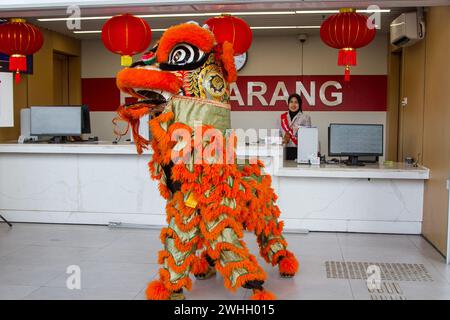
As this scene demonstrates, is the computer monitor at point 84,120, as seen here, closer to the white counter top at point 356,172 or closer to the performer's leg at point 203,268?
the white counter top at point 356,172

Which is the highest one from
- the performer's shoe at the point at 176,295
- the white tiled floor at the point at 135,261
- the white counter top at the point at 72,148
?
the white counter top at the point at 72,148

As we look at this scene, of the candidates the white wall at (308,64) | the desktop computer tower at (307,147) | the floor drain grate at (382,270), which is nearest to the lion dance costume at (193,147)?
the floor drain grate at (382,270)

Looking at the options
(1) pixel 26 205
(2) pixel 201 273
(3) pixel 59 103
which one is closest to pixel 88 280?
(2) pixel 201 273

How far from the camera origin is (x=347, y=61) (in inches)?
193

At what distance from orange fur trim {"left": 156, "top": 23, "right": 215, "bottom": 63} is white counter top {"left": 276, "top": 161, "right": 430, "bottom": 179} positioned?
2.34 m

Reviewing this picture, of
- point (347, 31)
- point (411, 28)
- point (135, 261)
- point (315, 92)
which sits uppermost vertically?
point (411, 28)

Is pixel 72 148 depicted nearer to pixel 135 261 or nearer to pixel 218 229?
pixel 135 261

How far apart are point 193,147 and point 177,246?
1.91ft

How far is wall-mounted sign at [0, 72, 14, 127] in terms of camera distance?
5984 mm

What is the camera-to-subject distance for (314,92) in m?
8.80

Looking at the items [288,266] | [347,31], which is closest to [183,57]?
[288,266]

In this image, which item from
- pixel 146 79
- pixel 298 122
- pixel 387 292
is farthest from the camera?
pixel 298 122

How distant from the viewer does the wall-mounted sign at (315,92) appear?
871cm

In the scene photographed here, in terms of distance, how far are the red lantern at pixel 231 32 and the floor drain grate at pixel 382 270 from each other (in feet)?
6.29
